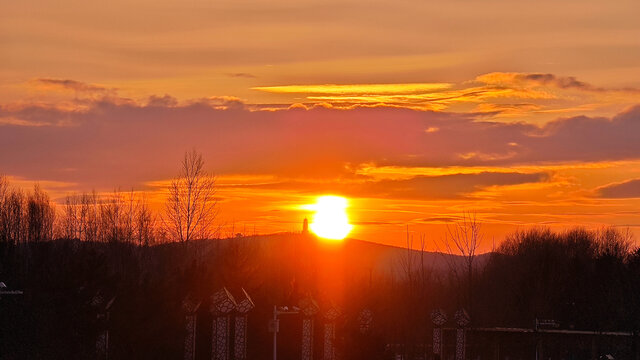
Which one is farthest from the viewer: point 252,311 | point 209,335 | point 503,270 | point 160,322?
point 503,270

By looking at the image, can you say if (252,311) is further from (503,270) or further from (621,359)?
(503,270)

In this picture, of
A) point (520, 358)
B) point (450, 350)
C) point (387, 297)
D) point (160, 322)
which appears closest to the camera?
point (160, 322)

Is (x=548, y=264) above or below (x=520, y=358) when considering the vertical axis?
above

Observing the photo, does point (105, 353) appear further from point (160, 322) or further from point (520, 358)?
point (520, 358)

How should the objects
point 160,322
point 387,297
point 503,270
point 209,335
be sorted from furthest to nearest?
point 503,270, point 387,297, point 209,335, point 160,322

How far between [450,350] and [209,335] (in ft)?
94.4

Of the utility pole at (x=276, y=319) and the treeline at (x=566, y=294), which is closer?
the utility pole at (x=276, y=319)

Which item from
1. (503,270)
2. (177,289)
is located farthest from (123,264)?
(503,270)

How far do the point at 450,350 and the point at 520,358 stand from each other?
5883mm

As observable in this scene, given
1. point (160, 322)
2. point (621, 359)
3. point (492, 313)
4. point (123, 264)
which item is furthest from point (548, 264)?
point (160, 322)

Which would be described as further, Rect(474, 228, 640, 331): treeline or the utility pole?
Rect(474, 228, 640, 331): treeline

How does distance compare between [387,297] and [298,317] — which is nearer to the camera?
[298,317]

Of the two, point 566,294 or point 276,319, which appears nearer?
point 276,319

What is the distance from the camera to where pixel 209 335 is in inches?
1636
